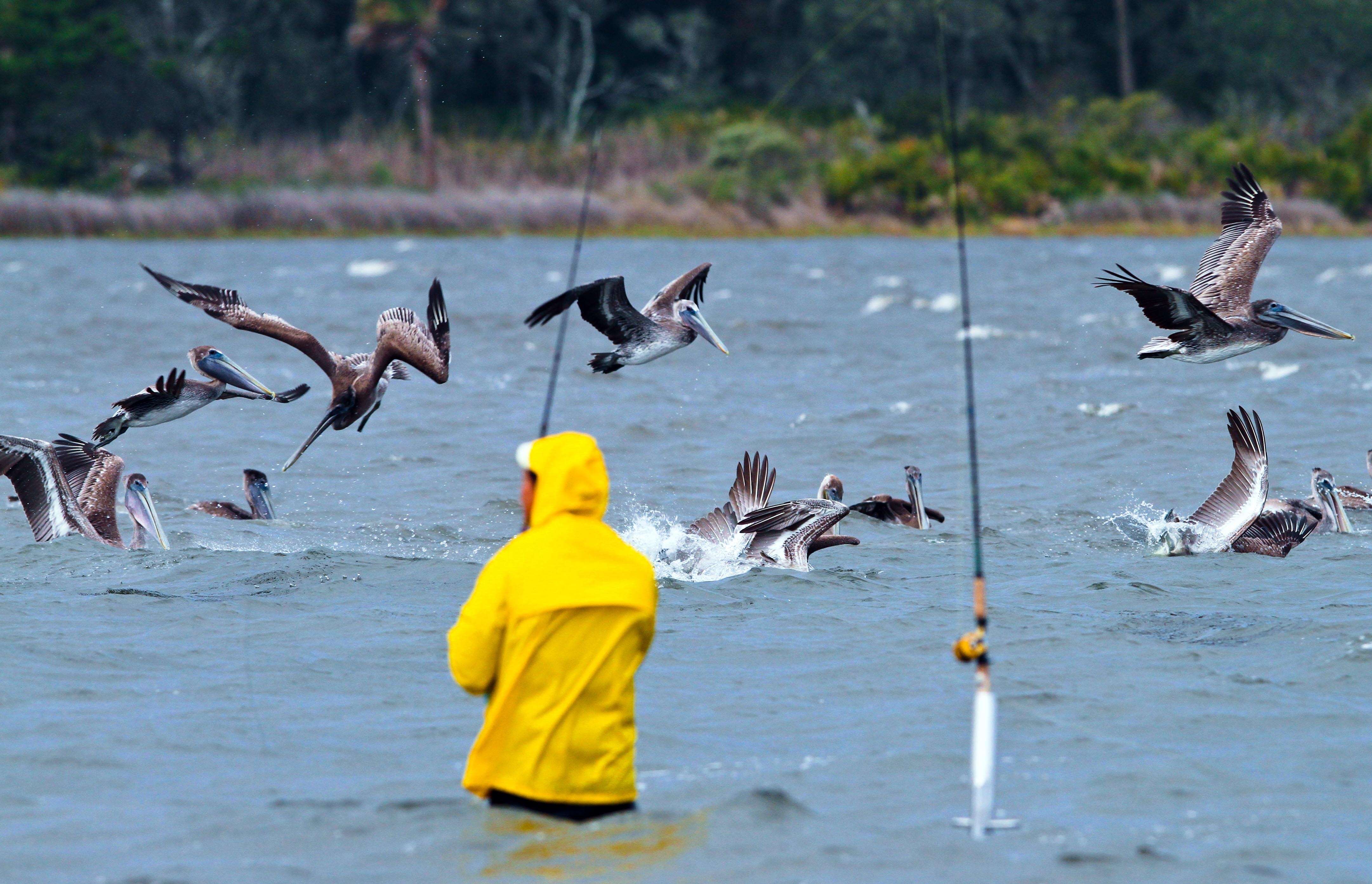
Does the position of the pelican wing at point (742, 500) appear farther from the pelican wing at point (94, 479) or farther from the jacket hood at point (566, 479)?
the jacket hood at point (566, 479)

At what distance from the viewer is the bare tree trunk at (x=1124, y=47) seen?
65.9 m

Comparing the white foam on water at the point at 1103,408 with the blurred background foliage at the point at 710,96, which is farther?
the blurred background foliage at the point at 710,96

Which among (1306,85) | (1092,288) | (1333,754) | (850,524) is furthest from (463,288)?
(1306,85)

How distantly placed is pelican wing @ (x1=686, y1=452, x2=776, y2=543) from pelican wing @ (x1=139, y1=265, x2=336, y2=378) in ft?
8.16

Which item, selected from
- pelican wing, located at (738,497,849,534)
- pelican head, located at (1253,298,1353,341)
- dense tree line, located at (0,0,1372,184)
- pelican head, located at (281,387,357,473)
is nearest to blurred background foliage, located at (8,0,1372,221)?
dense tree line, located at (0,0,1372,184)

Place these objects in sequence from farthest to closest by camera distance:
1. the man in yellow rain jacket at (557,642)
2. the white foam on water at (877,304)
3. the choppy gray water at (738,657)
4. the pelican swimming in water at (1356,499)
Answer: the white foam on water at (877,304) → the pelican swimming in water at (1356,499) → the choppy gray water at (738,657) → the man in yellow rain jacket at (557,642)

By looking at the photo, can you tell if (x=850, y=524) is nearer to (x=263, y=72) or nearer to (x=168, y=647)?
(x=168, y=647)

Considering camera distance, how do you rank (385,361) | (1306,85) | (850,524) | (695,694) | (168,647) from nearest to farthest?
(695,694) → (168,647) → (385,361) → (850,524) → (1306,85)

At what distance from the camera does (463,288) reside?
33.0 metres

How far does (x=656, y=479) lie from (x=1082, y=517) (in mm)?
3355

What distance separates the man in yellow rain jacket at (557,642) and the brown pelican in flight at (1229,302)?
4.51 meters

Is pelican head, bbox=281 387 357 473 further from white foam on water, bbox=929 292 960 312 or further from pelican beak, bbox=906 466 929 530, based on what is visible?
white foam on water, bbox=929 292 960 312

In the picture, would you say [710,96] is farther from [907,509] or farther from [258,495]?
[907,509]

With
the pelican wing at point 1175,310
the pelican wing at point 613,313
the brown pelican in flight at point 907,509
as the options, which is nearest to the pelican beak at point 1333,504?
the pelican wing at point 1175,310
